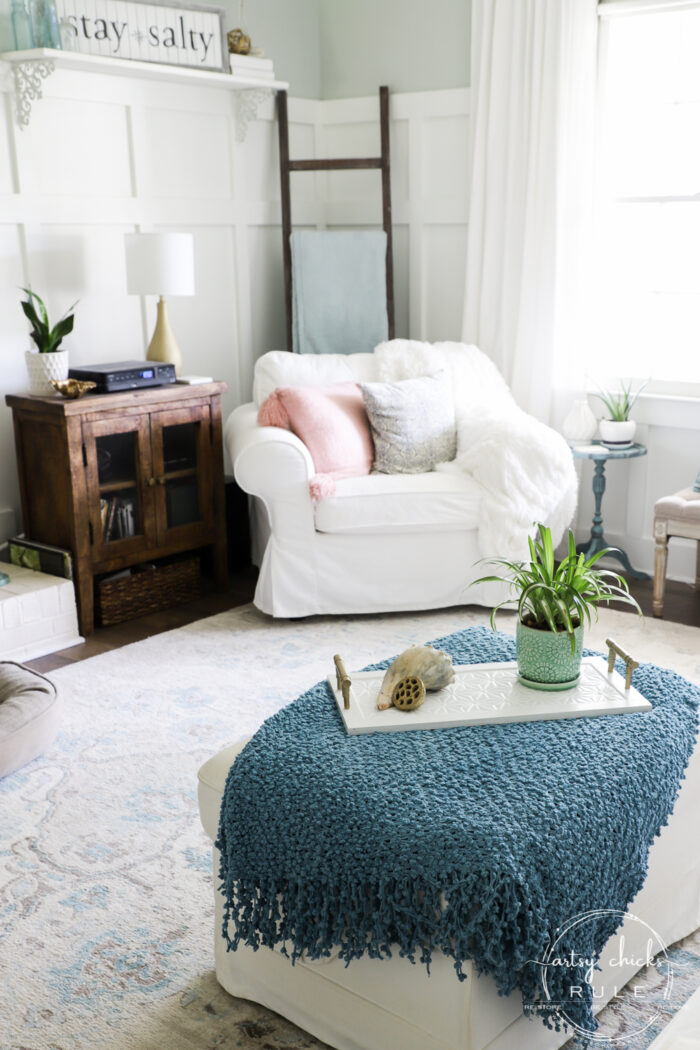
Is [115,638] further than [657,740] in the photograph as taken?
Yes

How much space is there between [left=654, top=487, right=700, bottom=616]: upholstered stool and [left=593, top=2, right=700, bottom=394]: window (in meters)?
0.69

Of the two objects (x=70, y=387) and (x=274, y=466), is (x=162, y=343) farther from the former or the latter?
(x=274, y=466)

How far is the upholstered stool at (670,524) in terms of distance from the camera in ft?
11.8

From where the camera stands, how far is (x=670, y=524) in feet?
12.0

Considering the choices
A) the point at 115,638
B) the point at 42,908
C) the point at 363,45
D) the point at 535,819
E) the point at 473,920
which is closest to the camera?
the point at 473,920

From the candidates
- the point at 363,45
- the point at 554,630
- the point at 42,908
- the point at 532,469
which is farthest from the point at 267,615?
the point at 363,45

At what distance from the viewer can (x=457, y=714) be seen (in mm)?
1809

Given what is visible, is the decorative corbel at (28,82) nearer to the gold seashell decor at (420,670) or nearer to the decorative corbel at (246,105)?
the decorative corbel at (246,105)

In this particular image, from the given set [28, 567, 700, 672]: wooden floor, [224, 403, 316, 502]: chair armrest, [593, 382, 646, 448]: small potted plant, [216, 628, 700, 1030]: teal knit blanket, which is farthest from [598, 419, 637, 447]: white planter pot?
[216, 628, 700, 1030]: teal knit blanket

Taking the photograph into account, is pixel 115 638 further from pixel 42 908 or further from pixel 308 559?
pixel 42 908

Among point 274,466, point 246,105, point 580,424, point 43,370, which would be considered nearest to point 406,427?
point 274,466

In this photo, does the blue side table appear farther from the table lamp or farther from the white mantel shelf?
the white mantel shelf

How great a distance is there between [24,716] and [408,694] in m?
1.26

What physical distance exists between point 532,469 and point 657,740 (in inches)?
78.2
